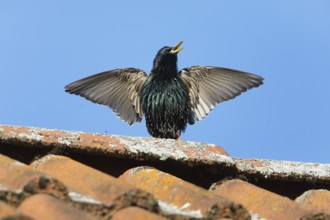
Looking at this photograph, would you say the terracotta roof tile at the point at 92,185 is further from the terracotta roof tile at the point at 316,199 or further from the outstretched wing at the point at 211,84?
the outstretched wing at the point at 211,84

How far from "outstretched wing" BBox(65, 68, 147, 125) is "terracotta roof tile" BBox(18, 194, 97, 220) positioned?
433cm

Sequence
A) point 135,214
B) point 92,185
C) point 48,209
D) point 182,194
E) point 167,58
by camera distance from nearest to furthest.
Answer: point 48,209
point 135,214
point 92,185
point 182,194
point 167,58

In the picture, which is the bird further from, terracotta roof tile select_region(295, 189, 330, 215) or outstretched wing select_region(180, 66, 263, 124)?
terracotta roof tile select_region(295, 189, 330, 215)

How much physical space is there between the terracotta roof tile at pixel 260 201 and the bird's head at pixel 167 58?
11.0ft

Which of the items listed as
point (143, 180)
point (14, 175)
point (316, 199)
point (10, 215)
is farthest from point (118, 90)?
point (10, 215)

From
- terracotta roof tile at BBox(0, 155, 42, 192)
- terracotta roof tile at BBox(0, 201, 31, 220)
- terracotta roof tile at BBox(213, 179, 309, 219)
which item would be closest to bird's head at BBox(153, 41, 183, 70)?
terracotta roof tile at BBox(213, 179, 309, 219)

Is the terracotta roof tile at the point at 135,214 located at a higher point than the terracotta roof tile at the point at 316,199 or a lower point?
lower

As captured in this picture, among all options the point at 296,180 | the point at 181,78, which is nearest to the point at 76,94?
the point at 181,78

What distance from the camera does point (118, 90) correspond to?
287 inches

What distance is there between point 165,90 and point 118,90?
69cm

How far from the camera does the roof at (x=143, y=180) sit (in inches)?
109

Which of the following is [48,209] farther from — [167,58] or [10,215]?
[167,58]

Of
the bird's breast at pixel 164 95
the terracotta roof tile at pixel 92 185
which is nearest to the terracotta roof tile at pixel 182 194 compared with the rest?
the terracotta roof tile at pixel 92 185

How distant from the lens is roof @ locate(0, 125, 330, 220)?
278cm
